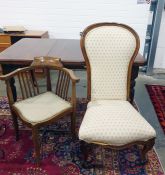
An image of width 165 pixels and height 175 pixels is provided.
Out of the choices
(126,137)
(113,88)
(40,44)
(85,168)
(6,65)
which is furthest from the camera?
(40,44)

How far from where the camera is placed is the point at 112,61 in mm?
1830

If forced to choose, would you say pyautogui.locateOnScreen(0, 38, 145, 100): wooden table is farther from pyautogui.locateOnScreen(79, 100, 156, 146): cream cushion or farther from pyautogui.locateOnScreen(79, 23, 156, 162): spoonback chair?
pyautogui.locateOnScreen(79, 100, 156, 146): cream cushion

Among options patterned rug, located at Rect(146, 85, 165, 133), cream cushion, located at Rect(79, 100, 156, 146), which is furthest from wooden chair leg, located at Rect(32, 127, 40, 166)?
patterned rug, located at Rect(146, 85, 165, 133)

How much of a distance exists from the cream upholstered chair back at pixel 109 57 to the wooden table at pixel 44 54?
176 millimetres

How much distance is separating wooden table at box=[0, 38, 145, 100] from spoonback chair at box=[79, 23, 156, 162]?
0.19m

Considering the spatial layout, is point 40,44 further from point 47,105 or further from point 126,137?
point 126,137

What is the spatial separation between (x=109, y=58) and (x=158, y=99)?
1.45 metres

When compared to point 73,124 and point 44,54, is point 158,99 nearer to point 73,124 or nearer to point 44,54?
point 73,124

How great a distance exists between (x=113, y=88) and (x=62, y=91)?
0.48 metres

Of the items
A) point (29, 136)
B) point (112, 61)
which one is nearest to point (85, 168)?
point (29, 136)

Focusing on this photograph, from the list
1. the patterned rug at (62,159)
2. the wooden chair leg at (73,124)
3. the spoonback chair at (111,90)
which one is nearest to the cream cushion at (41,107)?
the wooden chair leg at (73,124)

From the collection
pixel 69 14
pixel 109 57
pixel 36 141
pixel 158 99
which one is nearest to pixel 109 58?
pixel 109 57

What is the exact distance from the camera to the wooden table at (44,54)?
77.5 inches

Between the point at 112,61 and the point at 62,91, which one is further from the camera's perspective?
the point at 62,91
